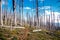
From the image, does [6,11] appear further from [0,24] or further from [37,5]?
[0,24]

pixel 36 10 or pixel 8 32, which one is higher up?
pixel 36 10

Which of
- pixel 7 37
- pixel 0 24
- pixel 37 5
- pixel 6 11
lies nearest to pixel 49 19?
pixel 37 5

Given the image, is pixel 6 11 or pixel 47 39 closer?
pixel 47 39

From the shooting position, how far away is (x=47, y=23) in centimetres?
2180

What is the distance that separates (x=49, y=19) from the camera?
866 inches

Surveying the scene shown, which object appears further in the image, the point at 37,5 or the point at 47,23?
the point at 47,23

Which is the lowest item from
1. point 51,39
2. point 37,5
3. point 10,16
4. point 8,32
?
point 51,39

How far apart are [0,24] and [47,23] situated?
12.4m

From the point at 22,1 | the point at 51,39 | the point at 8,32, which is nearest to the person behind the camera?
the point at 8,32

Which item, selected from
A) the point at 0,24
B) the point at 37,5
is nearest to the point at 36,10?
the point at 37,5

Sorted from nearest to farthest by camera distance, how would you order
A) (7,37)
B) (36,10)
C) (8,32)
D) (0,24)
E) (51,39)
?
1. (7,37)
2. (8,32)
3. (0,24)
4. (51,39)
5. (36,10)

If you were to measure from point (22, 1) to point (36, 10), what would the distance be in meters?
1.75

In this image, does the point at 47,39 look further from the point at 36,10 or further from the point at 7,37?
the point at 36,10

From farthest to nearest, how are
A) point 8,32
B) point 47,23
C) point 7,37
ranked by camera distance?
1. point 47,23
2. point 8,32
3. point 7,37
